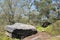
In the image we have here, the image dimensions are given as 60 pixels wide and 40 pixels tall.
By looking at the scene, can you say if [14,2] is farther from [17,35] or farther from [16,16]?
[17,35]

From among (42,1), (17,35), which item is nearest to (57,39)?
(17,35)

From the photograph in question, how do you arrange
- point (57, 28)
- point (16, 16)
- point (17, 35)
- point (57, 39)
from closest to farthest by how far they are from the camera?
point (57, 39), point (57, 28), point (17, 35), point (16, 16)

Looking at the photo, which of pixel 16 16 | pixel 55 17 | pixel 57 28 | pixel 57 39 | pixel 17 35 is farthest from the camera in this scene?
pixel 16 16

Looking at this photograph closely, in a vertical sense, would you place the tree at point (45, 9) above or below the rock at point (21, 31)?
above

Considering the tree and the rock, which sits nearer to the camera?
the rock

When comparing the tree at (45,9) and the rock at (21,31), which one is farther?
the tree at (45,9)

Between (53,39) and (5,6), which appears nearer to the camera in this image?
(53,39)

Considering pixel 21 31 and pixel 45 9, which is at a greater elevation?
pixel 45 9

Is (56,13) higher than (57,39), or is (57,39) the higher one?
(56,13)

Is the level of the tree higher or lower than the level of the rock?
higher

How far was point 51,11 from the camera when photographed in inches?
966

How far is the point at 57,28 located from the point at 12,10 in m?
15.4

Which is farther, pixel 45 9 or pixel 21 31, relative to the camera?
pixel 45 9

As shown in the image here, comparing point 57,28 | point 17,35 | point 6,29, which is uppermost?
point 6,29
